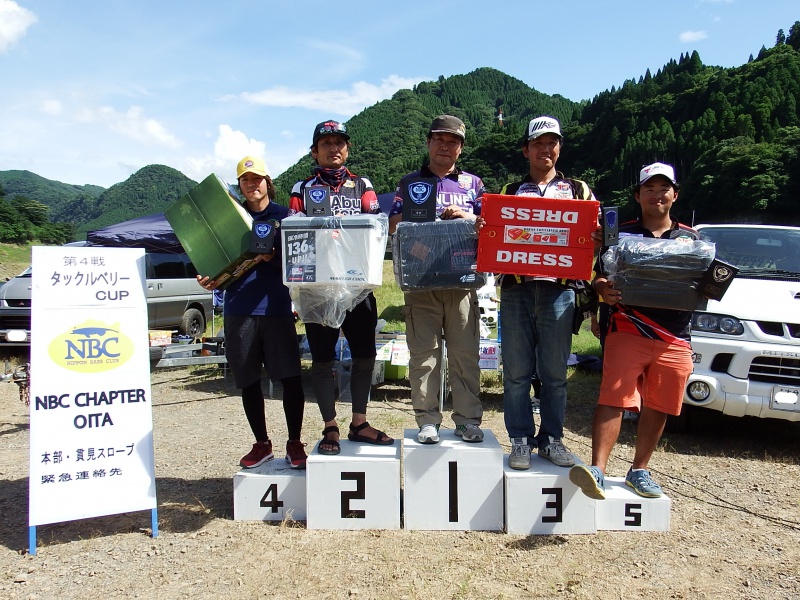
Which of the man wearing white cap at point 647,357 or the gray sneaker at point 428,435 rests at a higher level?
the man wearing white cap at point 647,357

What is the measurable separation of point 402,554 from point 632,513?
4.40ft

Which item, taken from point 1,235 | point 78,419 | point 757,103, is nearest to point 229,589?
point 78,419

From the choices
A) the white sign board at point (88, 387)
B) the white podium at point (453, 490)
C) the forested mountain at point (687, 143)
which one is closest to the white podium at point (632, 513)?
the white podium at point (453, 490)

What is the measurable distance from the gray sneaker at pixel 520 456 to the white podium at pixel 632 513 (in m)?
0.46

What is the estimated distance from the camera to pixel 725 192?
5572cm

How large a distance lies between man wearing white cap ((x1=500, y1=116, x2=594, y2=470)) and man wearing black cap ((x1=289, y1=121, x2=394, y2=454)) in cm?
81

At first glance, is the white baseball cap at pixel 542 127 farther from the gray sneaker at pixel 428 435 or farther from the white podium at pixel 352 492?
the white podium at pixel 352 492

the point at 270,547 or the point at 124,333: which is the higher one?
the point at 124,333

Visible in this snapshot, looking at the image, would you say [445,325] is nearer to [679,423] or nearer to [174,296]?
[679,423]

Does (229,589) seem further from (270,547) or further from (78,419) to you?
(78,419)

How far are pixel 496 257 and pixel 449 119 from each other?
91 cm

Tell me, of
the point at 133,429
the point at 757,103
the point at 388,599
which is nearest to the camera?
the point at 388,599

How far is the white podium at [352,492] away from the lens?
3.19m

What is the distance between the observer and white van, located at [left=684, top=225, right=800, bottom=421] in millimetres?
4215
